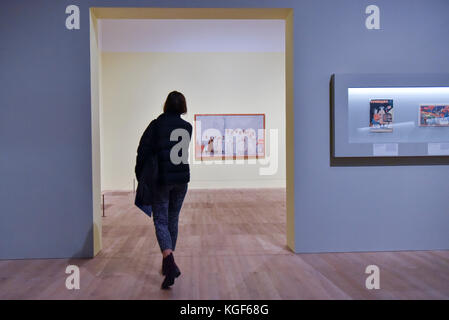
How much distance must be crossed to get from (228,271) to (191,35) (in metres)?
6.63

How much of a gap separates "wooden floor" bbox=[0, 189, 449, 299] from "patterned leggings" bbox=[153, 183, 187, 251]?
41 centimetres

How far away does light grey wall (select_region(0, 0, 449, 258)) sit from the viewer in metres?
3.70

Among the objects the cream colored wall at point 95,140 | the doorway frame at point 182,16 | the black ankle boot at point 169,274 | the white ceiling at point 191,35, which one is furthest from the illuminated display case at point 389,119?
the white ceiling at point 191,35

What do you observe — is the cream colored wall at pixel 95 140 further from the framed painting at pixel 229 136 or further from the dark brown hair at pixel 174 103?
the framed painting at pixel 229 136

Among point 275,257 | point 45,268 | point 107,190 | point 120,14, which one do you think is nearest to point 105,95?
point 107,190

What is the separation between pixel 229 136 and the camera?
32.3 ft

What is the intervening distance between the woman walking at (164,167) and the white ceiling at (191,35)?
5.20 metres

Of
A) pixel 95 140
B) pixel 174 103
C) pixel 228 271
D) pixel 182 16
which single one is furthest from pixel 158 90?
pixel 228 271

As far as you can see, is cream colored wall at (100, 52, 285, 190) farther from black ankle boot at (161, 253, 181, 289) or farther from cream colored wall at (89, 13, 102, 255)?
black ankle boot at (161, 253, 181, 289)

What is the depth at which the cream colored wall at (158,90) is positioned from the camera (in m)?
9.76

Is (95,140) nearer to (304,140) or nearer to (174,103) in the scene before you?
(174,103)

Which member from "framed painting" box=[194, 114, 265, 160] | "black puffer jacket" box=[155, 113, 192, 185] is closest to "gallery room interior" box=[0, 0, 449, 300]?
"black puffer jacket" box=[155, 113, 192, 185]

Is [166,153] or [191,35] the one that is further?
[191,35]
